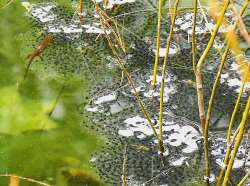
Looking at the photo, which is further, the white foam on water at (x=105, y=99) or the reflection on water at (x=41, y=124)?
the white foam on water at (x=105, y=99)

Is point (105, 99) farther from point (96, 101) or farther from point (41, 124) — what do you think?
point (41, 124)

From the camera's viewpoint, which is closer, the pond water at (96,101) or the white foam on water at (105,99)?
the pond water at (96,101)

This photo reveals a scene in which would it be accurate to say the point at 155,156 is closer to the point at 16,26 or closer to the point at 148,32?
the point at 148,32

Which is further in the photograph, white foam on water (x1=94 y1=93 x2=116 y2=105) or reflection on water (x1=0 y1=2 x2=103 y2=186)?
white foam on water (x1=94 y1=93 x2=116 y2=105)

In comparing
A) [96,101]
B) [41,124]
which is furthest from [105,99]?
[41,124]

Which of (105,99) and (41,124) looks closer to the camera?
(41,124)

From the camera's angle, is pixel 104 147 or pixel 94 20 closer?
pixel 104 147

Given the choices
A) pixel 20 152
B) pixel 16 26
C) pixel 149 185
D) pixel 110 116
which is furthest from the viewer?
pixel 16 26

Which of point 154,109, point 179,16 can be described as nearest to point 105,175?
point 154,109
